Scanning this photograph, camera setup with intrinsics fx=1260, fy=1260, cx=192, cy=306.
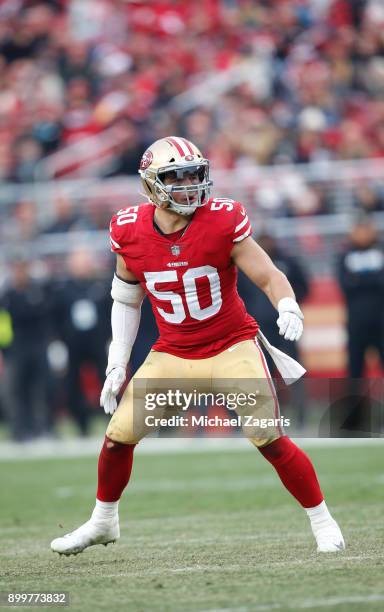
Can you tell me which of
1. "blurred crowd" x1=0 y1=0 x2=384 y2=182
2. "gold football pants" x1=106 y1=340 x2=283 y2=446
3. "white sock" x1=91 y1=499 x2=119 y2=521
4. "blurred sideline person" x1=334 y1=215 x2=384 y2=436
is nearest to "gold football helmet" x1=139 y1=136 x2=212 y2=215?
"gold football pants" x1=106 y1=340 x2=283 y2=446

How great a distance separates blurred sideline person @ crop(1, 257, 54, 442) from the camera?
43.1ft

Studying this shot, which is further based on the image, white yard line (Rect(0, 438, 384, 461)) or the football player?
white yard line (Rect(0, 438, 384, 461))

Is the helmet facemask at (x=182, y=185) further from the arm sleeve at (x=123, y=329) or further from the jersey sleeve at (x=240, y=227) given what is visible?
the arm sleeve at (x=123, y=329)

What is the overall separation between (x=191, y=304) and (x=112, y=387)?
544mm

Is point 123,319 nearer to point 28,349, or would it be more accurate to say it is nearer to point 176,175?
point 176,175

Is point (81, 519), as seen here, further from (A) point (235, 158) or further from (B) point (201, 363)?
(A) point (235, 158)

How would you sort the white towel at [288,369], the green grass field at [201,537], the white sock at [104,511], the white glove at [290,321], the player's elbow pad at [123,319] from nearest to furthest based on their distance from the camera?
the green grass field at [201,537], the white glove at [290,321], the white towel at [288,369], the white sock at [104,511], the player's elbow pad at [123,319]

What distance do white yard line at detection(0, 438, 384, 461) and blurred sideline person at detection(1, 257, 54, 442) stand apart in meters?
0.29

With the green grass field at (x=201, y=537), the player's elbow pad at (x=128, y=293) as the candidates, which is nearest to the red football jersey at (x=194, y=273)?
the player's elbow pad at (x=128, y=293)

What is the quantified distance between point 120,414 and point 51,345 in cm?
860

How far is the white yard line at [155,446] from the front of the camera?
1188 cm

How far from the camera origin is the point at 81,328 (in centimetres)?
1327

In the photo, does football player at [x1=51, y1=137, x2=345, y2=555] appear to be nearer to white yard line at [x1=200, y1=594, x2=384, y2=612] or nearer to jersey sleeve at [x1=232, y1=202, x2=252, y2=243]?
jersey sleeve at [x1=232, y1=202, x2=252, y2=243]

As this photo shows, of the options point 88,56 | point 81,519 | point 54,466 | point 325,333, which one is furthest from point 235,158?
point 81,519
